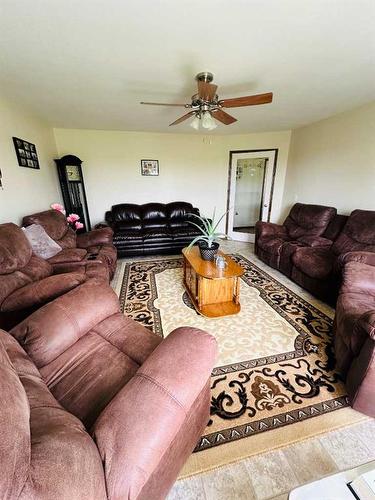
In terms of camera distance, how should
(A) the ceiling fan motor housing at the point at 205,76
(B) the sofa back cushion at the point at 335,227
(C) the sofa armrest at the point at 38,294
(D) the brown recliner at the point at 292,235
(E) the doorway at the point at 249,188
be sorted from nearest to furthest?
1. (C) the sofa armrest at the point at 38,294
2. (A) the ceiling fan motor housing at the point at 205,76
3. (B) the sofa back cushion at the point at 335,227
4. (D) the brown recliner at the point at 292,235
5. (E) the doorway at the point at 249,188

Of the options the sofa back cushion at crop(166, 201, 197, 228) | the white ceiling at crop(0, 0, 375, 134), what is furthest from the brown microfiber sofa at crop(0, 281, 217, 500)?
the sofa back cushion at crop(166, 201, 197, 228)

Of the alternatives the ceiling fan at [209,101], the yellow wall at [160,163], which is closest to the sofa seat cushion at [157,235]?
the yellow wall at [160,163]

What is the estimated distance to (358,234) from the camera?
2.81 m

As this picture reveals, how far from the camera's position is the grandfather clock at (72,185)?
4012 mm

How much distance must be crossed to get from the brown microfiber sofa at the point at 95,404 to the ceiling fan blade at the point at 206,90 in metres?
1.82

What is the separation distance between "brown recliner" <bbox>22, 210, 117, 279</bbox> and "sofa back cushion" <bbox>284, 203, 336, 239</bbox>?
2.99 m

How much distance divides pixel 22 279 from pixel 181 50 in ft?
7.50

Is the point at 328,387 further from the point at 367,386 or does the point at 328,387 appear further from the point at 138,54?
the point at 138,54

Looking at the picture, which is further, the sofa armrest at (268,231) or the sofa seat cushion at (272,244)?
the sofa armrest at (268,231)

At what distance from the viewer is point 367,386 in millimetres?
1297

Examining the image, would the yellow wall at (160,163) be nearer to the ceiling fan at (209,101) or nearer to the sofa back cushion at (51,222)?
the sofa back cushion at (51,222)

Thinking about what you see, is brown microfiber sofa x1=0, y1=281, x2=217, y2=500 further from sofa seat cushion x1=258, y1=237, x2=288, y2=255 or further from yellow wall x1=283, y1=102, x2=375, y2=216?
yellow wall x1=283, y1=102, x2=375, y2=216

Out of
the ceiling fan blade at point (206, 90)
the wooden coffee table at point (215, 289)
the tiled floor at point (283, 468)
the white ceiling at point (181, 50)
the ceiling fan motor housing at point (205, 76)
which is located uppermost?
the white ceiling at point (181, 50)

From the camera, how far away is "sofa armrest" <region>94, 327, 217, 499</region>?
2.21 ft
